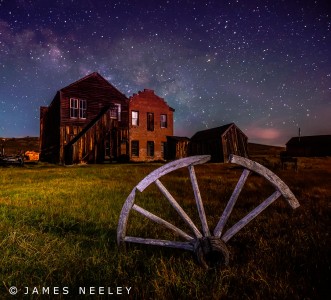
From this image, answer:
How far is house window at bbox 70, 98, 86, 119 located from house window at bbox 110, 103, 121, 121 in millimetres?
3131

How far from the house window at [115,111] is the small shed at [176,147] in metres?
8.47

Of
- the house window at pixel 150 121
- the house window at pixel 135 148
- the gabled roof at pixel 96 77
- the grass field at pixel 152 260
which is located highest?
the gabled roof at pixel 96 77

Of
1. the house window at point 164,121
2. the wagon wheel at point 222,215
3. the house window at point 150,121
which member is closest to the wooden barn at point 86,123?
the house window at point 150,121

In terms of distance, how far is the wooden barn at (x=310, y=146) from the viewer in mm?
58625

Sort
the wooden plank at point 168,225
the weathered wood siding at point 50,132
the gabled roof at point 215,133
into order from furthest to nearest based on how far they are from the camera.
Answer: the gabled roof at point 215,133 → the weathered wood siding at point 50,132 → the wooden plank at point 168,225

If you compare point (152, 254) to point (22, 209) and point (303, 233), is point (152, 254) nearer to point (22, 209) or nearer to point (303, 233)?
point (303, 233)

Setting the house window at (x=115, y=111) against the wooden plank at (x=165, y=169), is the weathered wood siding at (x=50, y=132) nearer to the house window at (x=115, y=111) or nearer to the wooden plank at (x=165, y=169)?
the house window at (x=115, y=111)

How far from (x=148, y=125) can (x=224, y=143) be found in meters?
10.3

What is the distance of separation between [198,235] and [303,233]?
6.76ft

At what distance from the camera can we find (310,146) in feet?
201

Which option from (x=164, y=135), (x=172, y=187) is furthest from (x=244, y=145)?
(x=172, y=187)

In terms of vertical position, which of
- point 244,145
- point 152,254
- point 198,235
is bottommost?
point 152,254

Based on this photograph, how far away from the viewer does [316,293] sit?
218 centimetres

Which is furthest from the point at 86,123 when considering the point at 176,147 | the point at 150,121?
the point at 176,147
